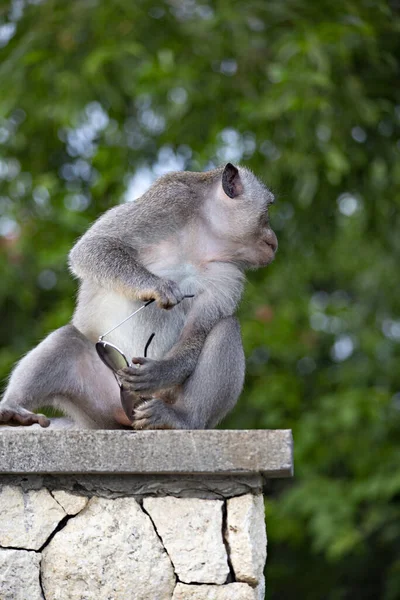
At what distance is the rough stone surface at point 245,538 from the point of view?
318cm

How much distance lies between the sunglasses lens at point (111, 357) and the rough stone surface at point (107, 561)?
2.71 ft

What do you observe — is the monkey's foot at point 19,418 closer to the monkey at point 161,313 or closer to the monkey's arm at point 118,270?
the monkey at point 161,313

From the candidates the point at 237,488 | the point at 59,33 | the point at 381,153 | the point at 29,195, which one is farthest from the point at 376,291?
the point at 237,488

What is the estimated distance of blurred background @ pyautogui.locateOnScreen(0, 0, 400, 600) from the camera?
712 centimetres

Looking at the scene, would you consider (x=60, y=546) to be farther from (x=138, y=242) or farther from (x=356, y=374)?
(x=356, y=374)

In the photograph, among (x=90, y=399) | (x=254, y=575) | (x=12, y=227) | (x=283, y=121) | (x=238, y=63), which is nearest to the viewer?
(x=254, y=575)

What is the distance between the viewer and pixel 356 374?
9680 mm

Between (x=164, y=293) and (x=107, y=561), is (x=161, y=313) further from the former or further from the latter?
(x=107, y=561)

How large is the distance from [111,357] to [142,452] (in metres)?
0.81

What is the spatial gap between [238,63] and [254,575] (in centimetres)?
557

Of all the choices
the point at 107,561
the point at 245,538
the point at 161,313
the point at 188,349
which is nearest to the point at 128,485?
the point at 107,561

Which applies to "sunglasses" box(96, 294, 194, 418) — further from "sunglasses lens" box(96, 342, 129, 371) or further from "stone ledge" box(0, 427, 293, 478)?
"stone ledge" box(0, 427, 293, 478)

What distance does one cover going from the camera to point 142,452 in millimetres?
3219

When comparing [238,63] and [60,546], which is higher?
[60,546]
